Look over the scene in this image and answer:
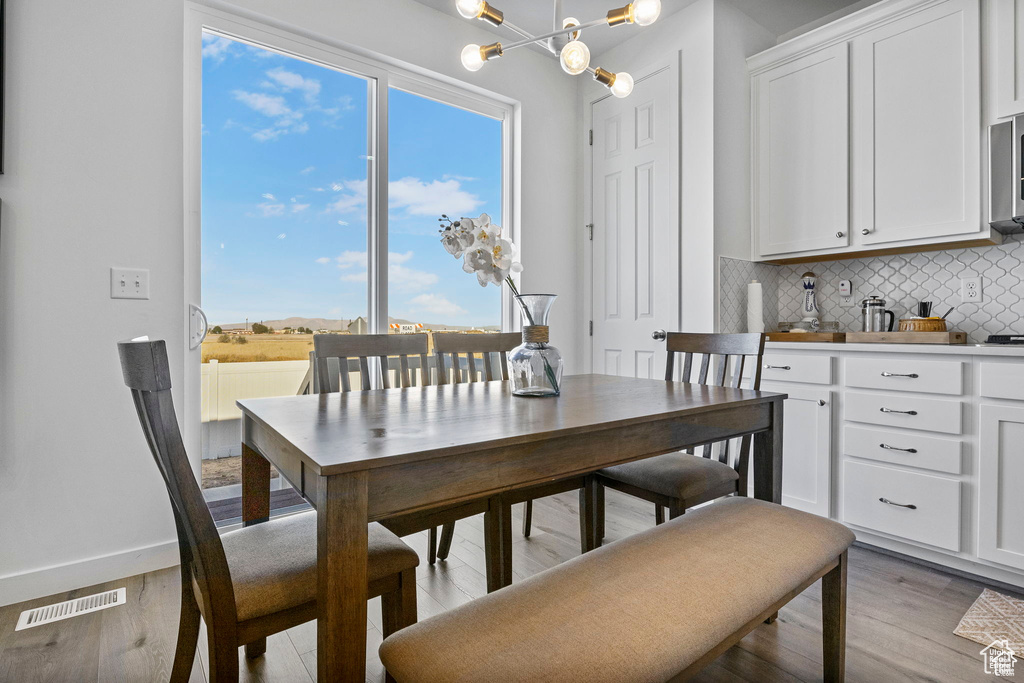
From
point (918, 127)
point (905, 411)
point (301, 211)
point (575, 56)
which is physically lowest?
point (905, 411)

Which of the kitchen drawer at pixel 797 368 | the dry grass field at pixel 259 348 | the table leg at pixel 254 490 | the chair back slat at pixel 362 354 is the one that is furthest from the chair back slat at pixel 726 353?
the dry grass field at pixel 259 348

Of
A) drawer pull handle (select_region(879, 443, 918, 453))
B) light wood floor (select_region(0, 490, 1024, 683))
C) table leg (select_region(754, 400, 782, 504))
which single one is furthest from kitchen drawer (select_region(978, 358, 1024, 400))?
table leg (select_region(754, 400, 782, 504))

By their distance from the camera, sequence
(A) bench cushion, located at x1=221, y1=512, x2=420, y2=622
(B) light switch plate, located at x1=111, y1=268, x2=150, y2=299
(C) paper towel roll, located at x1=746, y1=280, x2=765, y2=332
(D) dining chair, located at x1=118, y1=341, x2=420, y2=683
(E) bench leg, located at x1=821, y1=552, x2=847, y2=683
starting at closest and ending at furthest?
(D) dining chair, located at x1=118, y1=341, x2=420, y2=683 < (A) bench cushion, located at x1=221, y1=512, x2=420, y2=622 < (E) bench leg, located at x1=821, y1=552, x2=847, y2=683 < (B) light switch plate, located at x1=111, y1=268, x2=150, y2=299 < (C) paper towel roll, located at x1=746, y1=280, x2=765, y2=332

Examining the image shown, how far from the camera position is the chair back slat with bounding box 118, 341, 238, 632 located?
3.01ft

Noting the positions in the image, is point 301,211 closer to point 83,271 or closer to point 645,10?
point 83,271

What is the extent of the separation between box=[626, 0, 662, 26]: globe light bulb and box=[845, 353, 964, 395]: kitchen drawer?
1769 millimetres

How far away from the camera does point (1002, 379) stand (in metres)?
2.01

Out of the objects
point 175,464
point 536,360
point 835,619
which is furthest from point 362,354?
point 835,619

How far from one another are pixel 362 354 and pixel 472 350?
1.57 ft

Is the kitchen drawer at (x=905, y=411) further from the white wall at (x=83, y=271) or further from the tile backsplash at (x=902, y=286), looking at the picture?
the white wall at (x=83, y=271)

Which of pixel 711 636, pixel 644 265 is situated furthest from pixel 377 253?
pixel 711 636

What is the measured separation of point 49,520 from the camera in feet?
6.53

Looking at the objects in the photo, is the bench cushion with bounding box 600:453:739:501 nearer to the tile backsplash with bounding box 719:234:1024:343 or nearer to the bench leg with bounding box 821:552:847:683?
the bench leg with bounding box 821:552:847:683

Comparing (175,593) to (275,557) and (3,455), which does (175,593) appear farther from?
(275,557)
